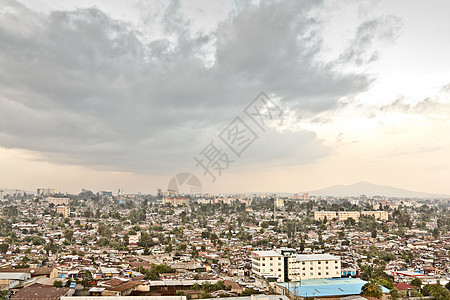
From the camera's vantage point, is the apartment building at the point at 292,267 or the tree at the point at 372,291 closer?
the tree at the point at 372,291

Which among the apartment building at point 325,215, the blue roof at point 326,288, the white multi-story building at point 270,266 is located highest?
the apartment building at point 325,215

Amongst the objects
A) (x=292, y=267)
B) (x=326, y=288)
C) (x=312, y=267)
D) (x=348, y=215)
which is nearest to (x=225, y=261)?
(x=292, y=267)

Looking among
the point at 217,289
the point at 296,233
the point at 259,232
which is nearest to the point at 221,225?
the point at 259,232

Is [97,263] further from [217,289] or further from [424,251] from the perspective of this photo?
[424,251]

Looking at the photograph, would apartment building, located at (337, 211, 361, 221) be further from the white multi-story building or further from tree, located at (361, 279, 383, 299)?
tree, located at (361, 279, 383, 299)

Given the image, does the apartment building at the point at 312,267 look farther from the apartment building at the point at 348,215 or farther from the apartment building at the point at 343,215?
the apartment building at the point at 348,215

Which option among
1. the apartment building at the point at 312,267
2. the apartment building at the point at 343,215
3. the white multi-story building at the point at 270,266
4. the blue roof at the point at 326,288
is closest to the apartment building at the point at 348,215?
the apartment building at the point at 343,215

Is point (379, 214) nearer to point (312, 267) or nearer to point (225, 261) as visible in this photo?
point (225, 261)
